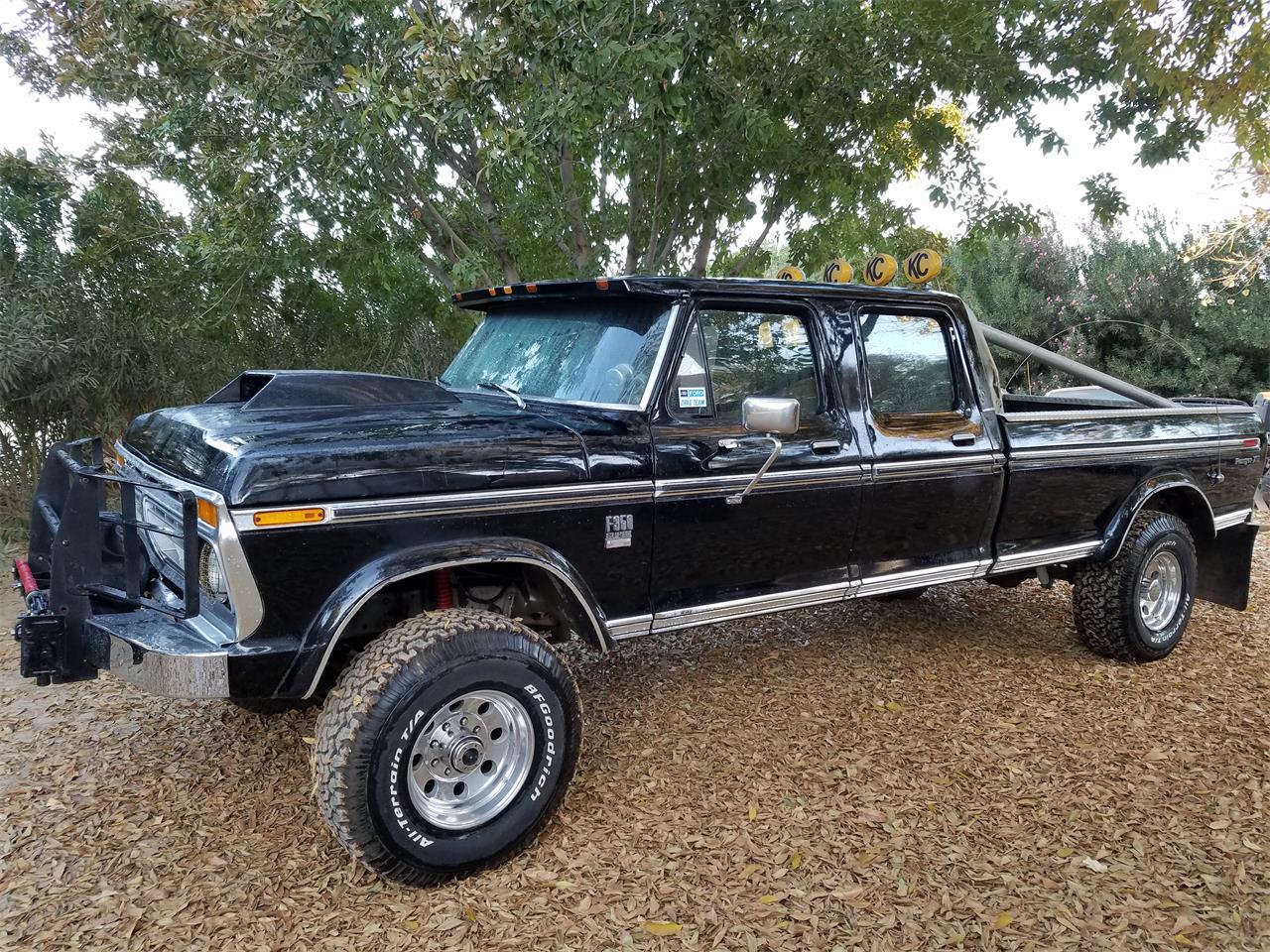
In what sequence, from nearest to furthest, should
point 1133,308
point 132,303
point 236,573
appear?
point 236,573, point 132,303, point 1133,308

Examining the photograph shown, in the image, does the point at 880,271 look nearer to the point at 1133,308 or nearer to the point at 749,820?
the point at 749,820

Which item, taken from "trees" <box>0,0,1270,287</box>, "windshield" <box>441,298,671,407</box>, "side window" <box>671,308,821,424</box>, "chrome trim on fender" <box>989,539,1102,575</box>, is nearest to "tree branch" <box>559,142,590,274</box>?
"trees" <box>0,0,1270,287</box>

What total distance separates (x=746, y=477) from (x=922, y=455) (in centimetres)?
104

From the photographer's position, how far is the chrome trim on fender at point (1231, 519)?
528 cm

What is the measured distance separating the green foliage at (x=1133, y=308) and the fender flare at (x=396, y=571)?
11.1m

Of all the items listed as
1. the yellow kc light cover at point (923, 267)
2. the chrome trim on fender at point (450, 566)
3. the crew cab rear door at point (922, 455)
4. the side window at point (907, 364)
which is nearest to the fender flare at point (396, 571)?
the chrome trim on fender at point (450, 566)

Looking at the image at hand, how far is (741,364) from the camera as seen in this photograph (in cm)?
372

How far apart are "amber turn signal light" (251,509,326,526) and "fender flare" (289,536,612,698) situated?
0.76ft

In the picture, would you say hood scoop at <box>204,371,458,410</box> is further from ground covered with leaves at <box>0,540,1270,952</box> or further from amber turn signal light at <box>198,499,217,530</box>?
ground covered with leaves at <box>0,540,1270,952</box>

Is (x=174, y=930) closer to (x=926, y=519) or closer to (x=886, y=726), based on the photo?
(x=886, y=726)

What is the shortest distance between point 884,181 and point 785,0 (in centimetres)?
248

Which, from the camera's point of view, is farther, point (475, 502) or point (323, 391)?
point (323, 391)

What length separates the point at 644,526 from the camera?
11.0 feet

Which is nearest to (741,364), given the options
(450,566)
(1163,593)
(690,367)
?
(690,367)
